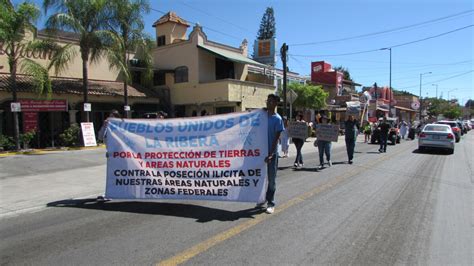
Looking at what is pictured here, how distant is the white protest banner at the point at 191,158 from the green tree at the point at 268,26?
62.7 meters

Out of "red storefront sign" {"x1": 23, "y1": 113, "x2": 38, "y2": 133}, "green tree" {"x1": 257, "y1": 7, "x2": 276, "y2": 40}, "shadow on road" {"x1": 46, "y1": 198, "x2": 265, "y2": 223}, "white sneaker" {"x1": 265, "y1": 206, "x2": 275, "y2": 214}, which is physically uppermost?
"green tree" {"x1": 257, "y1": 7, "x2": 276, "y2": 40}

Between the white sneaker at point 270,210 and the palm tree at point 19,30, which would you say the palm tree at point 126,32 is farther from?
the white sneaker at point 270,210

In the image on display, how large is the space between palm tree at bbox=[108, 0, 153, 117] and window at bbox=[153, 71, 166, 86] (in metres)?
7.44

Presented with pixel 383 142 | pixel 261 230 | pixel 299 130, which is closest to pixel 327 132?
pixel 299 130

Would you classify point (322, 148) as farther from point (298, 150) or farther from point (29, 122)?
point (29, 122)

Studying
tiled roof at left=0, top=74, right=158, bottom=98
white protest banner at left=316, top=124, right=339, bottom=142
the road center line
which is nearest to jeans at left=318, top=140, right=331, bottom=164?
white protest banner at left=316, top=124, right=339, bottom=142

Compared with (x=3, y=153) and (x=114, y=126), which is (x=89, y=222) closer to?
(x=114, y=126)

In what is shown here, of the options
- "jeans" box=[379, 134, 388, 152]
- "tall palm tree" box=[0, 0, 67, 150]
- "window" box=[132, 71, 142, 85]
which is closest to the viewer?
"tall palm tree" box=[0, 0, 67, 150]

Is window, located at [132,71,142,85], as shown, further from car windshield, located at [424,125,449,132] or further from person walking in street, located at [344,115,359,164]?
person walking in street, located at [344,115,359,164]

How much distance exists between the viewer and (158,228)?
18.8 feet

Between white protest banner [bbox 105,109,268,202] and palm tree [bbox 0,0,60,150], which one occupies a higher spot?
palm tree [bbox 0,0,60,150]

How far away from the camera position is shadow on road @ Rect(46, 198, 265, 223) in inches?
251

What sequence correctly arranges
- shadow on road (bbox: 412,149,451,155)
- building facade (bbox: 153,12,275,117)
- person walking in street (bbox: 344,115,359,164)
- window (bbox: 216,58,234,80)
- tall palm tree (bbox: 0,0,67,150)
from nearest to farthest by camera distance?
person walking in street (bbox: 344,115,359,164)
tall palm tree (bbox: 0,0,67,150)
shadow on road (bbox: 412,149,451,155)
building facade (bbox: 153,12,275,117)
window (bbox: 216,58,234,80)

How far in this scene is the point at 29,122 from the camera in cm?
2073
